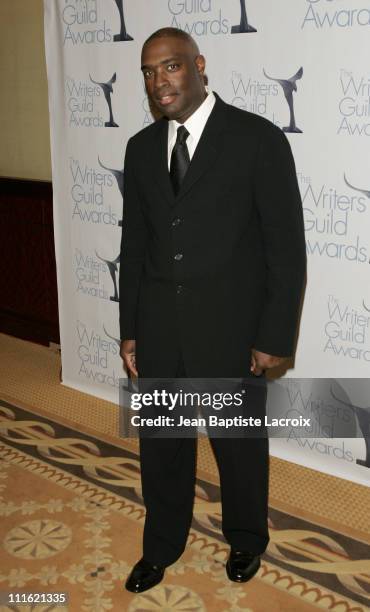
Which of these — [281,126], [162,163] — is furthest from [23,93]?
[162,163]

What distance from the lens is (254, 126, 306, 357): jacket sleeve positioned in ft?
6.68

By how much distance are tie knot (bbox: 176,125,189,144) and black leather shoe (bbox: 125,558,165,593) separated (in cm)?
141

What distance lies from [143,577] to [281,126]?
5.98 ft

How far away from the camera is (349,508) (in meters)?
2.89

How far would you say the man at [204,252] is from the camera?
204 centimetres

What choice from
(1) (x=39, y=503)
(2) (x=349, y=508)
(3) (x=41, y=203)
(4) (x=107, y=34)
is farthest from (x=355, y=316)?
(3) (x=41, y=203)

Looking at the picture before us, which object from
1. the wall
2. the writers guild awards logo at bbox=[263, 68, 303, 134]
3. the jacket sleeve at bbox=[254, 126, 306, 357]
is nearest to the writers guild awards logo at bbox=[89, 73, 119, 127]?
the writers guild awards logo at bbox=[263, 68, 303, 134]

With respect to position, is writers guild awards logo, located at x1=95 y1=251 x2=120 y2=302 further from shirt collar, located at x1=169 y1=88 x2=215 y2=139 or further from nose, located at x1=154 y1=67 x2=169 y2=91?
nose, located at x1=154 y1=67 x2=169 y2=91

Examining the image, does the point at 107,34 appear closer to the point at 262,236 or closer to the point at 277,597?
the point at 262,236

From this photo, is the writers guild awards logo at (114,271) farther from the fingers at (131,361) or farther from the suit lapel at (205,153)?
the suit lapel at (205,153)

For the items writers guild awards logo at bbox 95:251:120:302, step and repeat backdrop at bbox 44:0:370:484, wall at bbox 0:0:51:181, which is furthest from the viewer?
wall at bbox 0:0:51:181

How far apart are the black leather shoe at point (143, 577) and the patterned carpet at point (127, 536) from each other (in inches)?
1.0

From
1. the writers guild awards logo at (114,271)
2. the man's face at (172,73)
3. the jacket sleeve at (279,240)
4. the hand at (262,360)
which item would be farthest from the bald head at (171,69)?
the writers guild awards logo at (114,271)

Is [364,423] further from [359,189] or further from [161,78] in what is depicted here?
[161,78]
